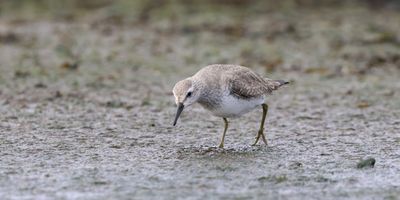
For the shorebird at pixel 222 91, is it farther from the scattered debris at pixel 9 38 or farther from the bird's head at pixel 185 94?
the scattered debris at pixel 9 38

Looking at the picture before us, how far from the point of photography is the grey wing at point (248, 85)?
815 centimetres

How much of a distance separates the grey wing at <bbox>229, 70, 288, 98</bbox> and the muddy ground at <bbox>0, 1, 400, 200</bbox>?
520 mm

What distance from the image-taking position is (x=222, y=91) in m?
8.05

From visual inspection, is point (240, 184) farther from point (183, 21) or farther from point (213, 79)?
point (183, 21)

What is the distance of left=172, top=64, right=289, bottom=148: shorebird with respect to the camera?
7.91 metres

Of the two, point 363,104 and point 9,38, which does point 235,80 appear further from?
point 9,38

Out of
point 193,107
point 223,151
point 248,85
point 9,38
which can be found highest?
point 248,85

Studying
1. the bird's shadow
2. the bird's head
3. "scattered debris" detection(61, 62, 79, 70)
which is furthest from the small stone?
"scattered debris" detection(61, 62, 79, 70)

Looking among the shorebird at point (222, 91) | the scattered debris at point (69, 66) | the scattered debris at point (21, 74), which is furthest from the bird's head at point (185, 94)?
the scattered debris at point (69, 66)

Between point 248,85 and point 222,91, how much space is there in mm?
318

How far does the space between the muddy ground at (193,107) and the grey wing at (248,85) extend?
52 centimetres

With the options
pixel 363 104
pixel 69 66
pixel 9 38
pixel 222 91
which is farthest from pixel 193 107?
pixel 9 38

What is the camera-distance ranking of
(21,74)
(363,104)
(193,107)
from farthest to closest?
(21,74), (363,104), (193,107)

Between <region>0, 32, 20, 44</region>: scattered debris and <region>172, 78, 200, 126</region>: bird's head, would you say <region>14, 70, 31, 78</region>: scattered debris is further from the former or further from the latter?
<region>172, 78, 200, 126</region>: bird's head
